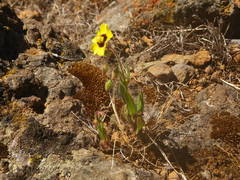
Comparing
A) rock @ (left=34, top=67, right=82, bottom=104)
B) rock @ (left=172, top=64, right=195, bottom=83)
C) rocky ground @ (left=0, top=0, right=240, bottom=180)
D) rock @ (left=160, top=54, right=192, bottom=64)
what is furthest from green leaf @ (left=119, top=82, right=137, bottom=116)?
rock @ (left=160, top=54, right=192, bottom=64)

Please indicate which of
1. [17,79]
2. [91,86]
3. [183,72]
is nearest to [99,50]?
[91,86]

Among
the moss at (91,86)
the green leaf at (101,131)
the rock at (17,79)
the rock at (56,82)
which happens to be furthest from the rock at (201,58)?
the rock at (17,79)

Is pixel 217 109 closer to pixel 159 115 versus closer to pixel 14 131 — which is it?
pixel 159 115

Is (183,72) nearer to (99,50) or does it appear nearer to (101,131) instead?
(99,50)

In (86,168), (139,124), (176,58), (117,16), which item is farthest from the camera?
(117,16)

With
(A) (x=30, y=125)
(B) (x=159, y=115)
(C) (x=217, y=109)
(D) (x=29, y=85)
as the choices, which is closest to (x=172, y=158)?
(B) (x=159, y=115)

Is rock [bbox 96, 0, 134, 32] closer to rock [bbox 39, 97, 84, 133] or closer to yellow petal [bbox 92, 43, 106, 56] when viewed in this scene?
yellow petal [bbox 92, 43, 106, 56]
